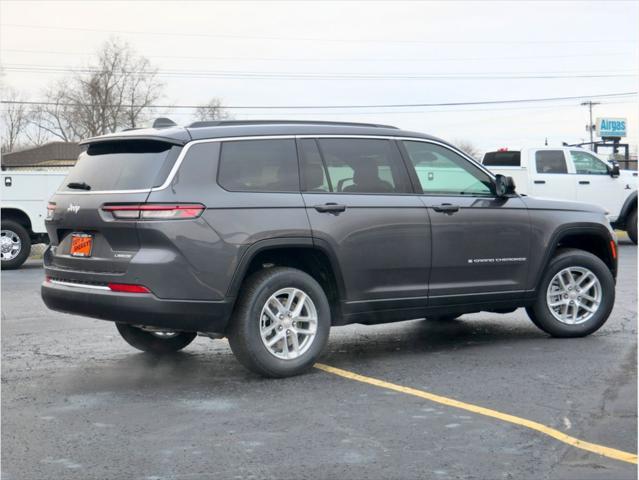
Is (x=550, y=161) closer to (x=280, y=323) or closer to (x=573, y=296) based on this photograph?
(x=573, y=296)

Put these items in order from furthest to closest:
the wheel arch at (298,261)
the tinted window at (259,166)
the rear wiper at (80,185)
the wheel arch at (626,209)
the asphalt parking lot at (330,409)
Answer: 1. the wheel arch at (626,209)
2. the rear wiper at (80,185)
3. the tinted window at (259,166)
4. the wheel arch at (298,261)
5. the asphalt parking lot at (330,409)

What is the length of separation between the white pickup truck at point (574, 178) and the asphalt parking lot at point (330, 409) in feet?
37.8

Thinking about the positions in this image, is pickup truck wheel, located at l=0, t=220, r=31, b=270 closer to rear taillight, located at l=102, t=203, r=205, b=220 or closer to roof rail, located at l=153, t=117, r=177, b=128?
roof rail, located at l=153, t=117, r=177, b=128

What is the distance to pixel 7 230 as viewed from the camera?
17219 mm

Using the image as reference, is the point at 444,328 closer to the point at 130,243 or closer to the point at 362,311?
the point at 362,311

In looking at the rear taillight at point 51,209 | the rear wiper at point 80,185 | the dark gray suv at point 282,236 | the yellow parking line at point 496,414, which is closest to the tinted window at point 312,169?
the dark gray suv at point 282,236

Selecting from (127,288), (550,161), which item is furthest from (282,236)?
(550,161)

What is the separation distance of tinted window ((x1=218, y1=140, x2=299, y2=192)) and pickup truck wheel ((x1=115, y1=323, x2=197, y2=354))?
1.72 m

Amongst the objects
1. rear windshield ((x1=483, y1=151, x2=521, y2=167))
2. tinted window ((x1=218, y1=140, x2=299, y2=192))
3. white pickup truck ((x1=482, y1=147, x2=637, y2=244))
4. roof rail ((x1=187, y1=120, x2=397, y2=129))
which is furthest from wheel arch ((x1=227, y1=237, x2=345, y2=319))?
rear windshield ((x1=483, y1=151, x2=521, y2=167))

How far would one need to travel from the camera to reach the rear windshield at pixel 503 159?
20.9m

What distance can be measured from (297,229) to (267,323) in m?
0.71

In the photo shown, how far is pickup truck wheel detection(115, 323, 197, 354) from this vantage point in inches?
317

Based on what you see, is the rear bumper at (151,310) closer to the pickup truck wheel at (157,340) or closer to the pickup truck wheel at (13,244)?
the pickup truck wheel at (157,340)

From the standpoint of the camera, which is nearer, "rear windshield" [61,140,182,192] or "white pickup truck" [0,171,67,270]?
"rear windshield" [61,140,182,192]
